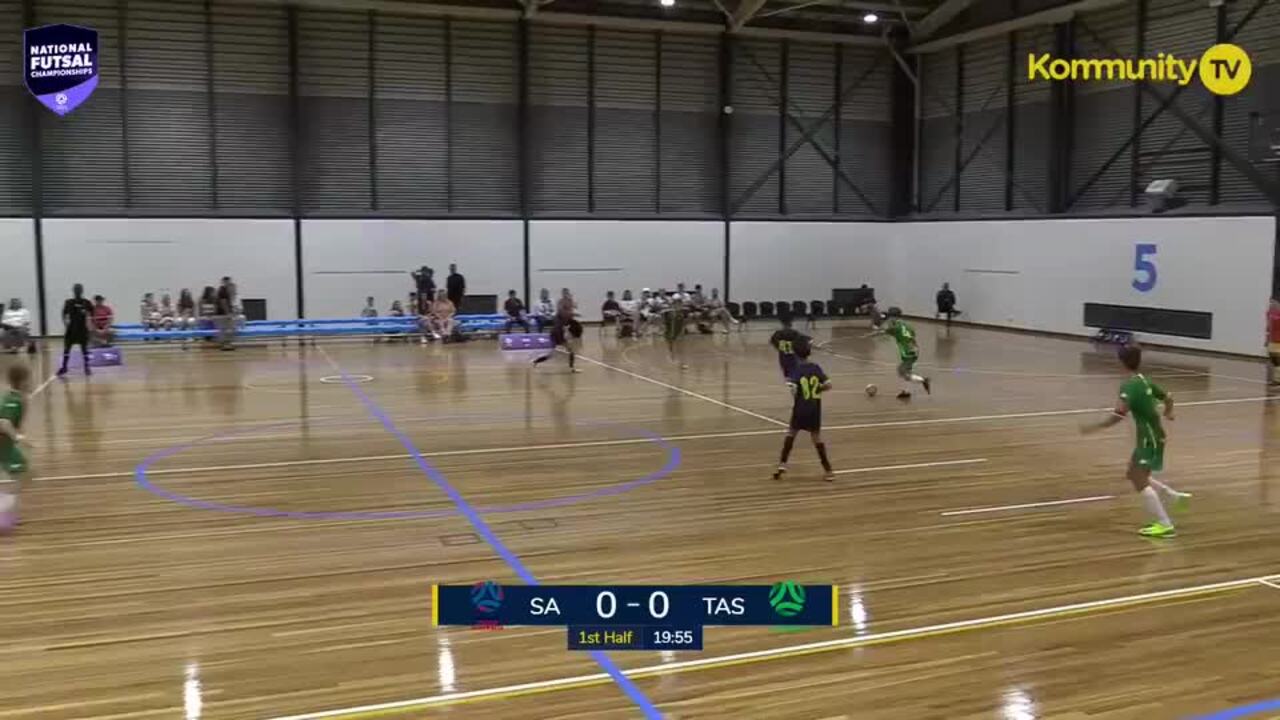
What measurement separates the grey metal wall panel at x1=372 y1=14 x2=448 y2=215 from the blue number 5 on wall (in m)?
17.5

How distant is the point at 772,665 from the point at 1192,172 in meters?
22.8

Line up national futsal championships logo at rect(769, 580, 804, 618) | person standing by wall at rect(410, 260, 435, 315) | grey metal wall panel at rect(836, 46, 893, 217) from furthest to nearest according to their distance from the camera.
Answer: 1. grey metal wall panel at rect(836, 46, 893, 217)
2. person standing by wall at rect(410, 260, 435, 315)
3. national futsal championships logo at rect(769, 580, 804, 618)

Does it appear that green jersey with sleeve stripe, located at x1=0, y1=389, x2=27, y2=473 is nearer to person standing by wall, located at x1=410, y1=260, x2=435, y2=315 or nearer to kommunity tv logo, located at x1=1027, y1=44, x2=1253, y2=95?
person standing by wall, located at x1=410, y1=260, x2=435, y2=315

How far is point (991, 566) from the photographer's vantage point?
7.59 m

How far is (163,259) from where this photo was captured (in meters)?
26.5

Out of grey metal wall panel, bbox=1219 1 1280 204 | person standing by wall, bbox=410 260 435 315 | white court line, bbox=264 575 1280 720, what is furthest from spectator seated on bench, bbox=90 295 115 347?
grey metal wall panel, bbox=1219 1 1280 204

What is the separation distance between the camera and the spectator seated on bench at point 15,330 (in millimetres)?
22547

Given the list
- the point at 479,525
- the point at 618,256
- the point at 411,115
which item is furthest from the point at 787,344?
the point at 411,115

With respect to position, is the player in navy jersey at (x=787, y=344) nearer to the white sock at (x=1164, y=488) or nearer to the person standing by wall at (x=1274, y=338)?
the white sock at (x=1164, y=488)

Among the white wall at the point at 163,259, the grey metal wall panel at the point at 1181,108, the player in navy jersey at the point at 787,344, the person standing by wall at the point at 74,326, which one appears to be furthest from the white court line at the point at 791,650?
the white wall at the point at 163,259

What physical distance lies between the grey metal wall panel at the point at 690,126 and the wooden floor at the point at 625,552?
52.2ft

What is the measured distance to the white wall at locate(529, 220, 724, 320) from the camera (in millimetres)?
29562

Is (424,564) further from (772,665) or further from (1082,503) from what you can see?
(1082,503)

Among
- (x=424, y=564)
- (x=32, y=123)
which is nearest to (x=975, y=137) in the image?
(x=32, y=123)
